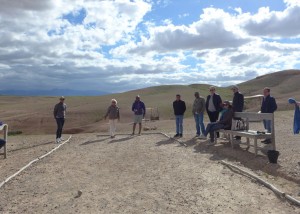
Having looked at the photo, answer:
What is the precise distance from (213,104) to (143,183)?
8.10 m

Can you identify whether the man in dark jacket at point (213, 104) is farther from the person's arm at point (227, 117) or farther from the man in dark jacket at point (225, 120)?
the person's arm at point (227, 117)

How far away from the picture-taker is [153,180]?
950 centimetres

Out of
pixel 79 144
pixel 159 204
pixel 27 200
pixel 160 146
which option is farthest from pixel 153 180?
pixel 79 144

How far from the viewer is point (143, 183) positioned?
30.2 ft

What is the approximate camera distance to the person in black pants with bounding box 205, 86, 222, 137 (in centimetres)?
1656

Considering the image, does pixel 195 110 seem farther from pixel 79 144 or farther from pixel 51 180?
pixel 51 180

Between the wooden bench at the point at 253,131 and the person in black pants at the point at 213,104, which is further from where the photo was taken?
the person in black pants at the point at 213,104

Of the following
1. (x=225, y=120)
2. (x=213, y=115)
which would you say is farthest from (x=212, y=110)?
(x=225, y=120)

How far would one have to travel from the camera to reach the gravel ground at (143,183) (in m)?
7.48

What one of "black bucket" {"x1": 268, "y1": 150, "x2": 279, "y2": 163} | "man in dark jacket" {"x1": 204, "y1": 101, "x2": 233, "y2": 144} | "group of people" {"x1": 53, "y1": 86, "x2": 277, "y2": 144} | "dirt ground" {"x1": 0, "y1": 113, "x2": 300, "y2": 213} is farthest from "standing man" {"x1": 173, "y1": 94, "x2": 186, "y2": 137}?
"black bucket" {"x1": 268, "y1": 150, "x2": 279, "y2": 163}

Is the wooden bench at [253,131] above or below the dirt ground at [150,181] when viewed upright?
above

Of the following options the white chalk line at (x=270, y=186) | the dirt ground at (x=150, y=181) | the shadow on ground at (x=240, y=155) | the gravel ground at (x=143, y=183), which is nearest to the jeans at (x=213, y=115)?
the shadow on ground at (x=240, y=155)

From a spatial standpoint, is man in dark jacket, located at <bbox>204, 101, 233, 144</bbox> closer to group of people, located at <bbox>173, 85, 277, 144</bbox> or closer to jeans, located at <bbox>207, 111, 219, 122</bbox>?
group of people, located at <bbox>173, 85, 277, 144</bbox>

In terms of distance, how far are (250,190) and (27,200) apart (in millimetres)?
4261
